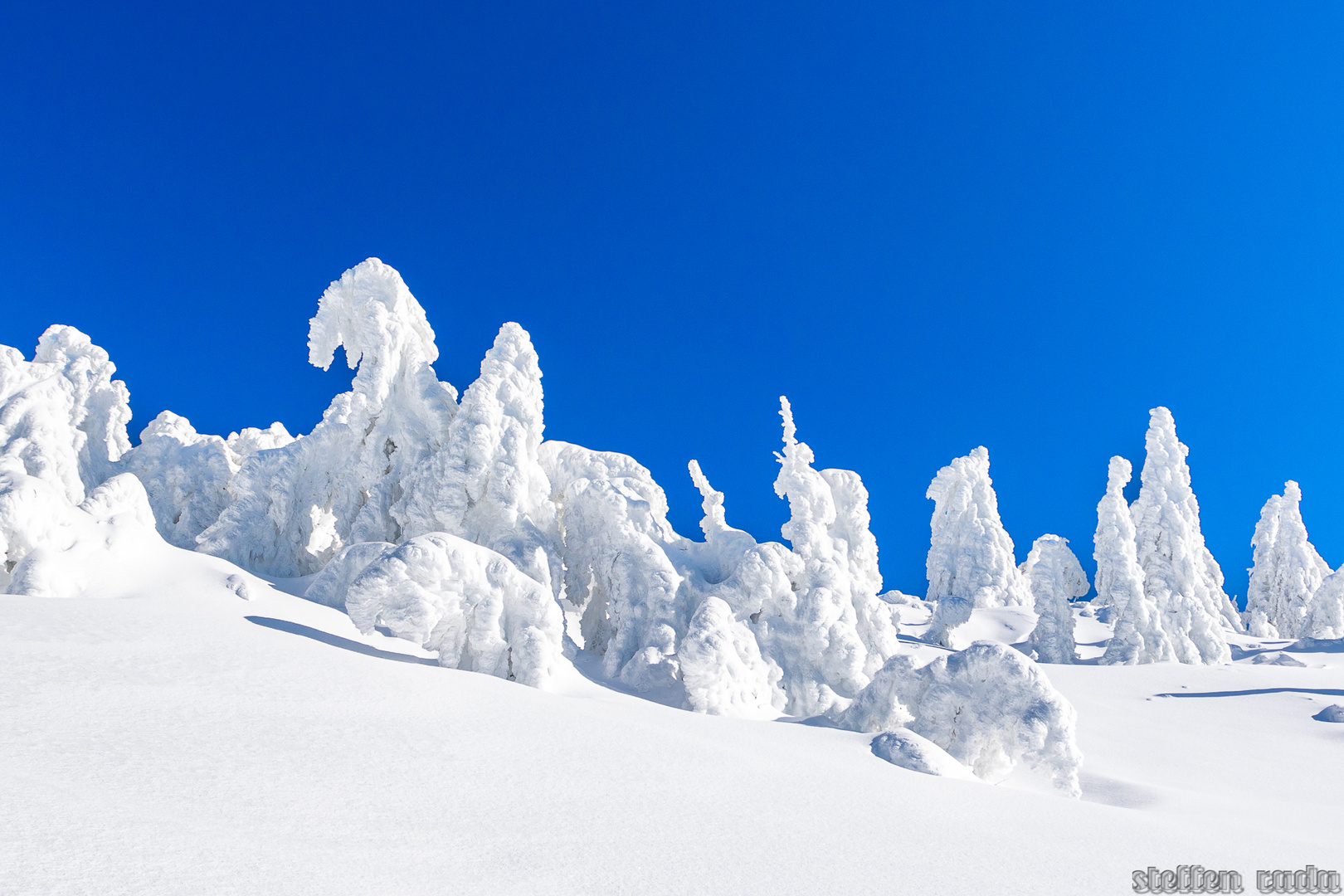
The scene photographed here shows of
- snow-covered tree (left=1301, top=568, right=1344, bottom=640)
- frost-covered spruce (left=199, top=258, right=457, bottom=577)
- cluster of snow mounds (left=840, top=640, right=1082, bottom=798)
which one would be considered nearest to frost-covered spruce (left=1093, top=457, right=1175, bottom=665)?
snow-covered tree (left=1301, top=568, right=1344, bottom=640)

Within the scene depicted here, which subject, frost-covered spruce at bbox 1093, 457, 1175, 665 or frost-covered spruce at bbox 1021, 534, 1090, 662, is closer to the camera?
frost-covered spruce at bbox 1093, 457, 1175, 665

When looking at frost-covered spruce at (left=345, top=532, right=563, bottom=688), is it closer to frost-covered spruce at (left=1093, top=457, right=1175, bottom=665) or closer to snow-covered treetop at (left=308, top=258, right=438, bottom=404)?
snow-covered treetop at (left=308, top=258, right=438, bottom=404)

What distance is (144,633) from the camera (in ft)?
30.9

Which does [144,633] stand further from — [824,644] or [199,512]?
[199,512]

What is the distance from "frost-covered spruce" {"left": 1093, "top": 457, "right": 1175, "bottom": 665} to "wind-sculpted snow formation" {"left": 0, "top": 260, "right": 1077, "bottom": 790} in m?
13.2

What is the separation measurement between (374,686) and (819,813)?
5419mm

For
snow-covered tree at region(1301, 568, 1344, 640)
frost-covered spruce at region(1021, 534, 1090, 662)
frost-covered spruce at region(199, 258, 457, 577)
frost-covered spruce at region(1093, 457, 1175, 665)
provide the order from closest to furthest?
1. frost-covered spruce at region(199, 258, 457, 577)
2. frost-covered spruce at region(1093, 457, 1175, 665)
3. frost-covered spruce at region(1021, 534, 1090, 662)
4. snow-covered tree at region(1301, 568, 1344, 640)

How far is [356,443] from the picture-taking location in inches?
935

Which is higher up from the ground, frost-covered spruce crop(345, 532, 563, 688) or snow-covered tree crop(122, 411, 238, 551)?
snow-covered tree crop(122, 411, 238, 551)

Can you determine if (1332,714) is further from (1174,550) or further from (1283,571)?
(1283,571)

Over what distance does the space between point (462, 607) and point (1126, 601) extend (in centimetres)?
2941

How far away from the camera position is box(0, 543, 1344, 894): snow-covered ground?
4629 mm

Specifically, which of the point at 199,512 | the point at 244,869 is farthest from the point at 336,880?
the point at 199,512

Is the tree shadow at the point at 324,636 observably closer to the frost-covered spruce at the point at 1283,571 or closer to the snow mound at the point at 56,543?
the snow mound at the point at 56,543
